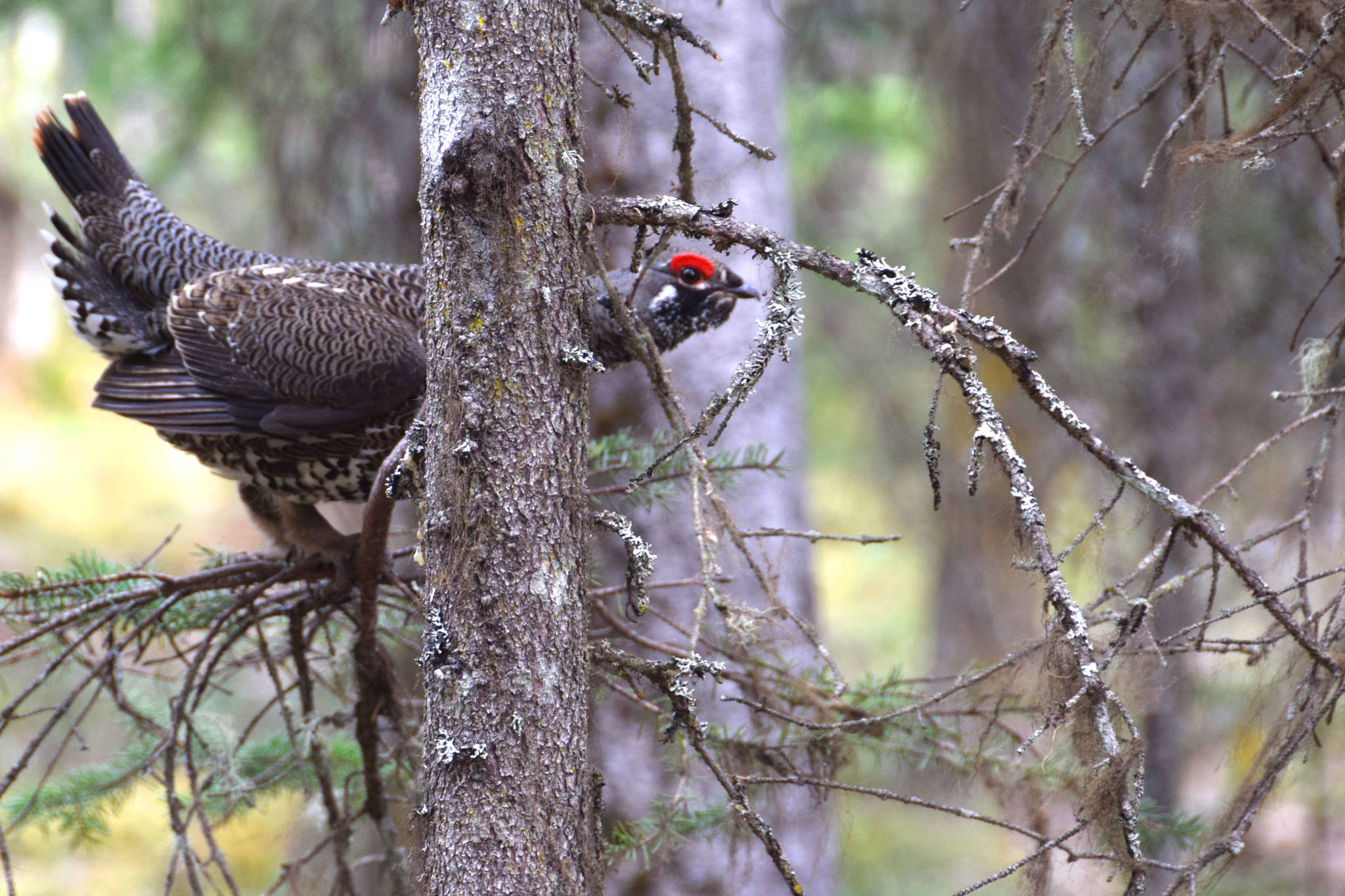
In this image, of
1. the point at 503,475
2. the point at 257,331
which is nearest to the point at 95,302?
the point at 257,331

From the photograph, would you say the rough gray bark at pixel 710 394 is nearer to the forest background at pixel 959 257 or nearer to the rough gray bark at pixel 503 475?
the forest background at pixel 959 257

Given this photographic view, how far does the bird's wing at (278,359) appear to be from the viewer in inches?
134

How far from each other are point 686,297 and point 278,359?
1.44m

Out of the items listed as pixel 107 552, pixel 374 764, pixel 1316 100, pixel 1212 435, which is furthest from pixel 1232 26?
pixel 107 552

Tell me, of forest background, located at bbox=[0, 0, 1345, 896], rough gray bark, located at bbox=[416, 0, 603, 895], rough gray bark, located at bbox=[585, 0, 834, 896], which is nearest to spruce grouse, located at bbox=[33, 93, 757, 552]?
forest background, located at bbox=[0, 0, 1345, 896]

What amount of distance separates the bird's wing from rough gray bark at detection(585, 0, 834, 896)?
4.15 feet

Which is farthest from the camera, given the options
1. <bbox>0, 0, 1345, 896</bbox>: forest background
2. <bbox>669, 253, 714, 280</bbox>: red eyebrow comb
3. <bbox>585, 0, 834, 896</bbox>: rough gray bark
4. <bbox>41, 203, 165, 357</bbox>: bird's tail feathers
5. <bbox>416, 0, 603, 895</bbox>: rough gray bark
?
<bbox>0, 0, 1345, 896</bbox>: forest background

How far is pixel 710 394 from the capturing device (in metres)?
4.53

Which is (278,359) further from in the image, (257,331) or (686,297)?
(686,297)

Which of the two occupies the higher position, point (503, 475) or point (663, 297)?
point (663, 297)

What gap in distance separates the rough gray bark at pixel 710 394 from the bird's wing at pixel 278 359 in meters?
1.26

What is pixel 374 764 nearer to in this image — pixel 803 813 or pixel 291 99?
pixel 803 813

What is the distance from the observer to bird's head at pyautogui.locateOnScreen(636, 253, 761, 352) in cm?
338

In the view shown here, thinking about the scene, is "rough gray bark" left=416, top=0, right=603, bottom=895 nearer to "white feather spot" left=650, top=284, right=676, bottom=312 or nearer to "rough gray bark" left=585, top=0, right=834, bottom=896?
"white feather spot" left=650, top=284, right=676, bottom=312
